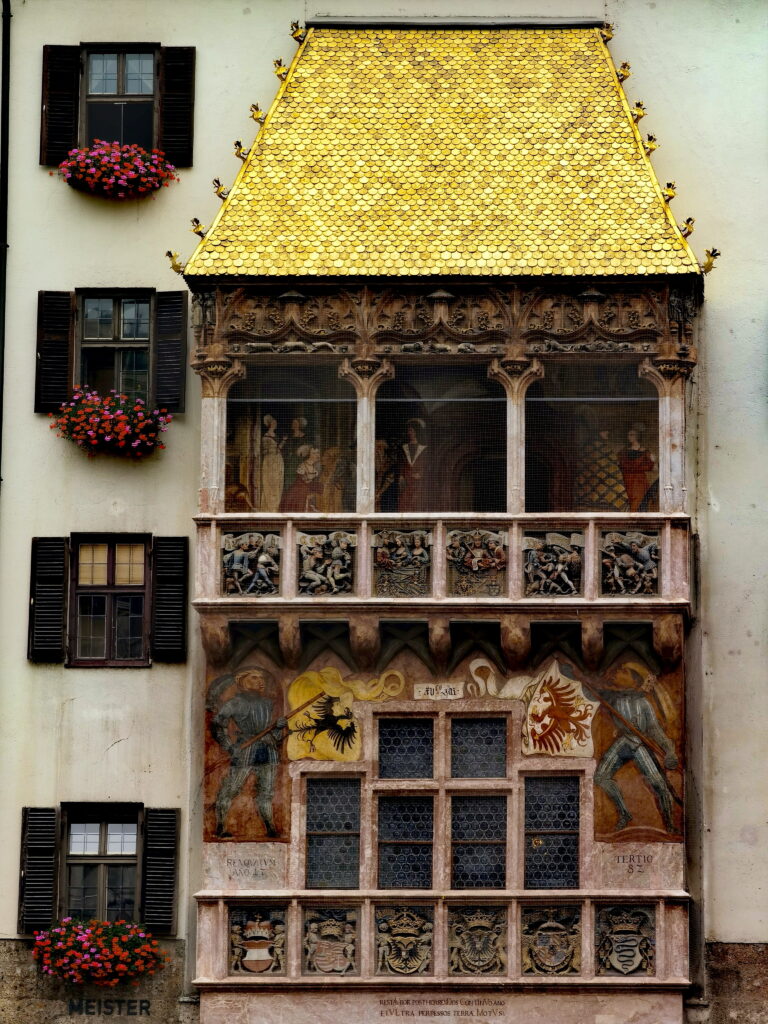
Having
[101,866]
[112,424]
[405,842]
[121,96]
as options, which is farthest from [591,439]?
[101,866]

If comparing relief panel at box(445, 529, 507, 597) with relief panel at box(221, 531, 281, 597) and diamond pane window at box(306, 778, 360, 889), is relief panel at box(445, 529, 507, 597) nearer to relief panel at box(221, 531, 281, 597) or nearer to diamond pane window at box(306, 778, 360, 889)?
relief panel at box(221, 531, 281, 597)

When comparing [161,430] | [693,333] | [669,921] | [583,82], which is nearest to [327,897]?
[669,921]

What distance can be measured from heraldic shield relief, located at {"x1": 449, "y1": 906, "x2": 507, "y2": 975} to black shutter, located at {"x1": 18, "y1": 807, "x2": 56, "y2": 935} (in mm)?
4599

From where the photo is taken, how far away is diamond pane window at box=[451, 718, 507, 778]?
29766 mm

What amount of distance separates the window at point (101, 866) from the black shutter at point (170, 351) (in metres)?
4.78

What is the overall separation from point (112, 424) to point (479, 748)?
5630mm

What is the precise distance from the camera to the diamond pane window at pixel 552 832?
29469mm

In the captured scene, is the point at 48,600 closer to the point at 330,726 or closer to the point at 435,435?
the point at 330,726

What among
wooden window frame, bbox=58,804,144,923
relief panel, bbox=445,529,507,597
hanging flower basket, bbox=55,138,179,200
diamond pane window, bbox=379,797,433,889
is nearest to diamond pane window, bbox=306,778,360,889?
diamond pane window, bbox=379,797,433,889

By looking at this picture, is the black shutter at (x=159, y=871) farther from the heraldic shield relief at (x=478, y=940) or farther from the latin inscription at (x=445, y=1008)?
the heraldic shield relief at (x=478, y=940)

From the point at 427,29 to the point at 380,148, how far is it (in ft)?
6.91

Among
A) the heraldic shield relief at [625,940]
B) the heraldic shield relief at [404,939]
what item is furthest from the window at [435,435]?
the heraldic shield relief at [625,940]

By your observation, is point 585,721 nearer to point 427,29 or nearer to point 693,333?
point 693,333

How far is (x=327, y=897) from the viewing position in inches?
1156
